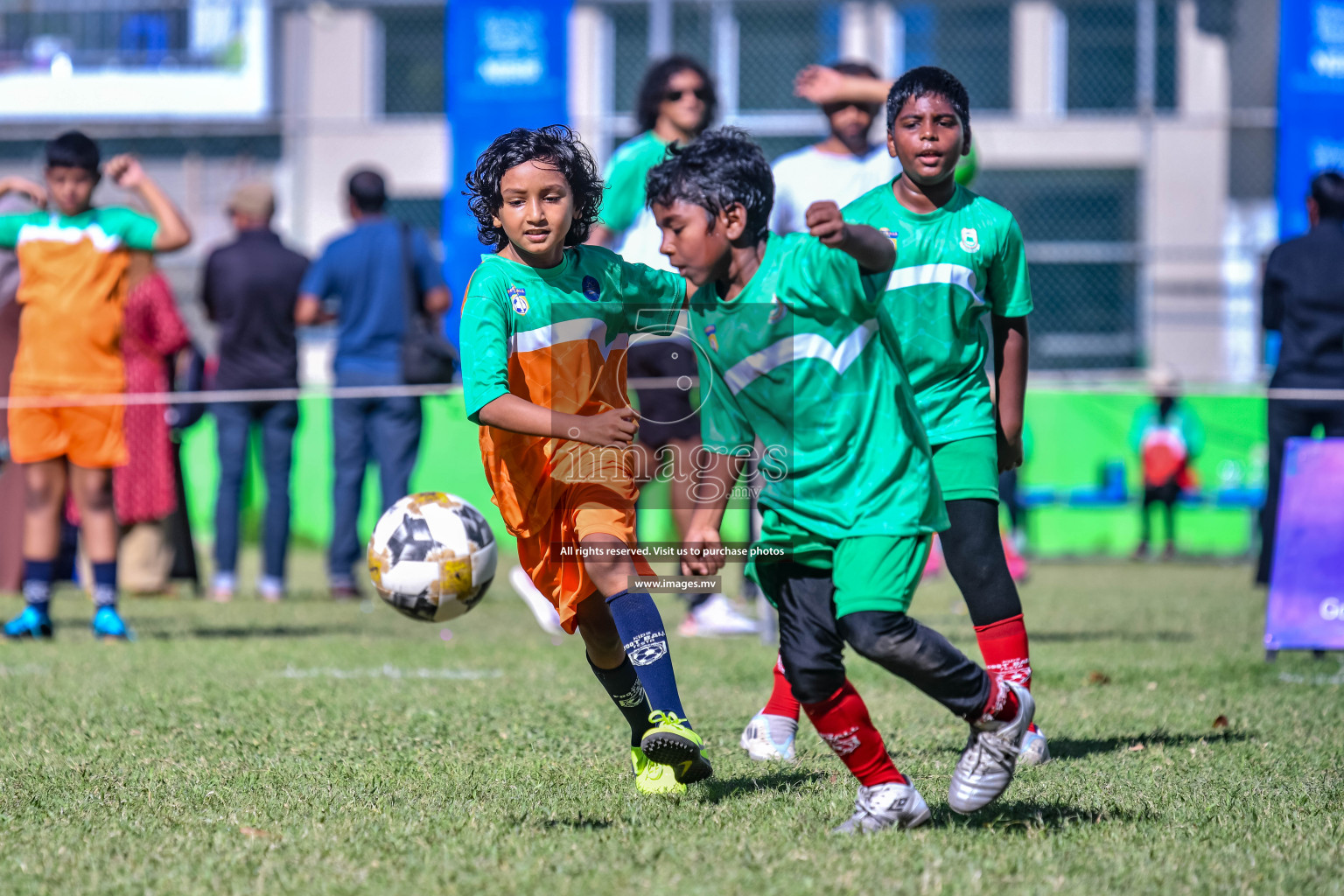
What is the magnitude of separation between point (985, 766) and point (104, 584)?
199 inches

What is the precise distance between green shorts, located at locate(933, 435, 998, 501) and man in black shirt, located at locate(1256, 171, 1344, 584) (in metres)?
4.68

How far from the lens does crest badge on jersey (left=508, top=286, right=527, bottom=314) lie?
3.79 metres

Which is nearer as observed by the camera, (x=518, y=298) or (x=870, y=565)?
(x=870, y=565)

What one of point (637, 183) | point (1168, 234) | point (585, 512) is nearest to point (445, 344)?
point (637, 183)

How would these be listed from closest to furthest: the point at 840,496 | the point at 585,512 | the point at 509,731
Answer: the point at 840,496, the point at 585,512, the point at 509,731

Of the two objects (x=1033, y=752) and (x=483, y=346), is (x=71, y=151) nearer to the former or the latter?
(x=483, y=346)

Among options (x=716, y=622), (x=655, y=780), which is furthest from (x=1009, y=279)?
(x=716, y=622)

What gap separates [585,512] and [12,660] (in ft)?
12.2

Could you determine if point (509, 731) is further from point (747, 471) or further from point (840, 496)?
point (840, 496)

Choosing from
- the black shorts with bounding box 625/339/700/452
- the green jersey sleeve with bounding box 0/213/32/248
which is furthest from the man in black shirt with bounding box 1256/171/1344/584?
the green jersey sleeve with bounding box 0/213/32/248

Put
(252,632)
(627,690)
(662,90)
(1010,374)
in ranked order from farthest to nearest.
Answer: (252,632)
(662,90)
(1010,374)
(627,690)

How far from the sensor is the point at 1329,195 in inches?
326

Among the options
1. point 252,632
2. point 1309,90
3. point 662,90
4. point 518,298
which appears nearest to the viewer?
point 518,298

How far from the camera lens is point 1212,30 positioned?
20.5m
